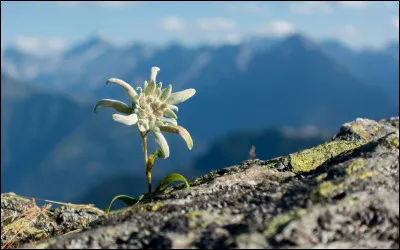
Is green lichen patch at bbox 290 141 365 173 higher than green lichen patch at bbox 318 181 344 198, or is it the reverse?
green lichen patch at bbox 290 141 365 173

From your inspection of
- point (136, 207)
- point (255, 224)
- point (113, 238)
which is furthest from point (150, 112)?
point (255, 224)

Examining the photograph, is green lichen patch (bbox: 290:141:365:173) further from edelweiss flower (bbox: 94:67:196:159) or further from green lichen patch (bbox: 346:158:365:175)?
green lichen patch (bbox: 346:158:365:175)

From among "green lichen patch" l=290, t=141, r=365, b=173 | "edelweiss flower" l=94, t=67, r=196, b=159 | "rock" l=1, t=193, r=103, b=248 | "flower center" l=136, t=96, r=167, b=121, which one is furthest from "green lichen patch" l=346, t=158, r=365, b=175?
"rock" l=1, t=193, r=103, b=248

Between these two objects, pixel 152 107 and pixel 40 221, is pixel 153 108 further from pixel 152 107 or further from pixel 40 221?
pixel 40 221

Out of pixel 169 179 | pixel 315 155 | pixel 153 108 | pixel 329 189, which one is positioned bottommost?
pixel 329 189

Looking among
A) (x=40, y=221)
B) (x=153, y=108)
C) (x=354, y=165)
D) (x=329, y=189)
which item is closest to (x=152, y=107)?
(x=153, y=108)

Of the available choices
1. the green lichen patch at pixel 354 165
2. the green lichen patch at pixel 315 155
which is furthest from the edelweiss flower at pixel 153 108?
the green lichen patch at pixel 354 165

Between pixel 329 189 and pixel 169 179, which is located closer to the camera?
pixel 329 189
